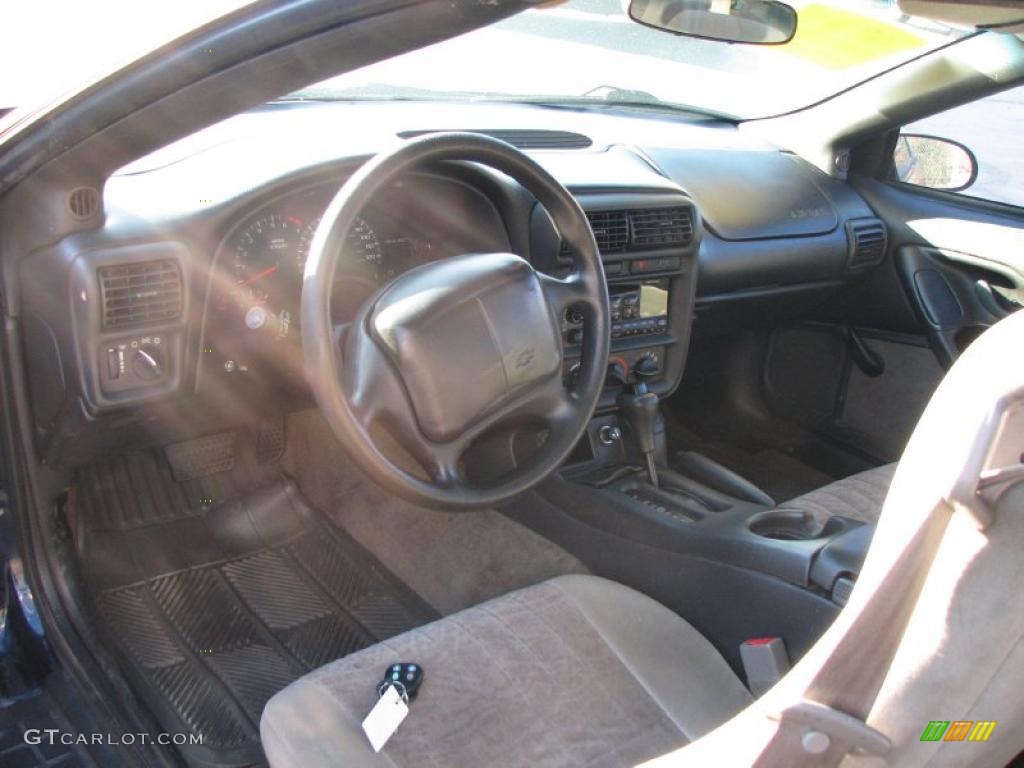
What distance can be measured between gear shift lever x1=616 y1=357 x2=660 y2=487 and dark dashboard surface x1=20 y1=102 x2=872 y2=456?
0.05 m

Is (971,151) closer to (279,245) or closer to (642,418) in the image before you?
(642,418)

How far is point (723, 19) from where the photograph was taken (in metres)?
2.39

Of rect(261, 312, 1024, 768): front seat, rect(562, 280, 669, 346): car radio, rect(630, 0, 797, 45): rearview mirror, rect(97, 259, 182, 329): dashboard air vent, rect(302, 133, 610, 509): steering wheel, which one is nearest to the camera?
rect(261, 312, 1024, 768): front seat

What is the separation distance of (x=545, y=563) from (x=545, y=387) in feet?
2.36

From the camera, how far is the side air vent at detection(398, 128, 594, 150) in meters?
2.69

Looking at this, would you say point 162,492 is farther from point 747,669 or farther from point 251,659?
point 747,669

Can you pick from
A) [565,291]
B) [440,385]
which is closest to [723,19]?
[565,291]

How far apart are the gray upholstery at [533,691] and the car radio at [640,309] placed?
0.81 meters

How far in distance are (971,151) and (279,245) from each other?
228 cm


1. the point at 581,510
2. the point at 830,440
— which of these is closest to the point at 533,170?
the point at 581,510

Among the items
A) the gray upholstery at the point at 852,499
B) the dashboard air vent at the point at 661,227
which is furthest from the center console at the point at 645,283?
the gray upholstery at the point at 852,499

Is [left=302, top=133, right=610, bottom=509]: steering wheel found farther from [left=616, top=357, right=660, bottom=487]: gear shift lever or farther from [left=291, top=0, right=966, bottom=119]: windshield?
[left=291, top=0, right=966, bottom=119]: windshield

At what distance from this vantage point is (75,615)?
2256 millimetres

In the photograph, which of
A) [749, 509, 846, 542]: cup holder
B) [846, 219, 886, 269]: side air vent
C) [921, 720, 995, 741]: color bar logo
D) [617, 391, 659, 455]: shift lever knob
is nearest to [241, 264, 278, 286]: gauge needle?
[617, 391, 659, 455]: shift lever knob
